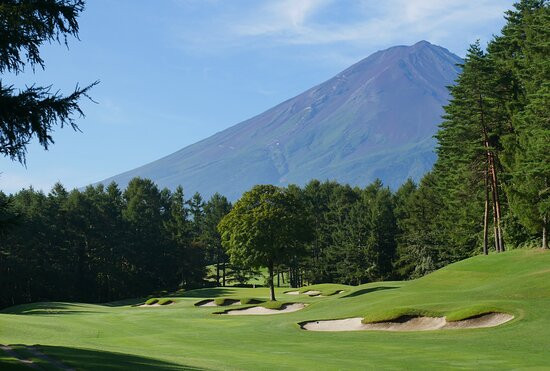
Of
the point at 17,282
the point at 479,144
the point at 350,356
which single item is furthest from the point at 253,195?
the point at 17,282

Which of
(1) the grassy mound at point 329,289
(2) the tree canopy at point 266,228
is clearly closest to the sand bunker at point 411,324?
(2) the tree canopy at point 266,228

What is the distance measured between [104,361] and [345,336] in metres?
16.7

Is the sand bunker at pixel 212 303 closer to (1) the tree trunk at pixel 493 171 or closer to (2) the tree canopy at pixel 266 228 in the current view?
(2) the tree canopy at pixel 266 228

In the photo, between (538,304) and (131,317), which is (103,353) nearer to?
(538,304)

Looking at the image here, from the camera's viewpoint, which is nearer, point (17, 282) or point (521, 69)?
point (521, 69)

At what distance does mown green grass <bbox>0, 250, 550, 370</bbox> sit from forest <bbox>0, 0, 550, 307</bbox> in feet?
39.2

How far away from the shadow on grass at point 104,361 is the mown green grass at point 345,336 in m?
0.04

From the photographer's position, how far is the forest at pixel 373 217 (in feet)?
200

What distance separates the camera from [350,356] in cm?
2575

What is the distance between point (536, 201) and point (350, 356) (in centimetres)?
3577

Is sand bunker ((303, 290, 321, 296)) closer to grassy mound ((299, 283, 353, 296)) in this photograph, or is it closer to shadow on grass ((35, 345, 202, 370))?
grassy mound ((299, 283, 353, 296))

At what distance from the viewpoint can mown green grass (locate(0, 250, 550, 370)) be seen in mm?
22891

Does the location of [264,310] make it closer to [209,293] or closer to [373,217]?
[209,293]

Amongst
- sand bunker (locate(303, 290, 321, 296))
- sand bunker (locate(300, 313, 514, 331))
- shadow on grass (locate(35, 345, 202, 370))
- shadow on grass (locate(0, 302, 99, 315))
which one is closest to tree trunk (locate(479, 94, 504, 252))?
Result: sand bunker (locate(303, 290, 321, 296))
